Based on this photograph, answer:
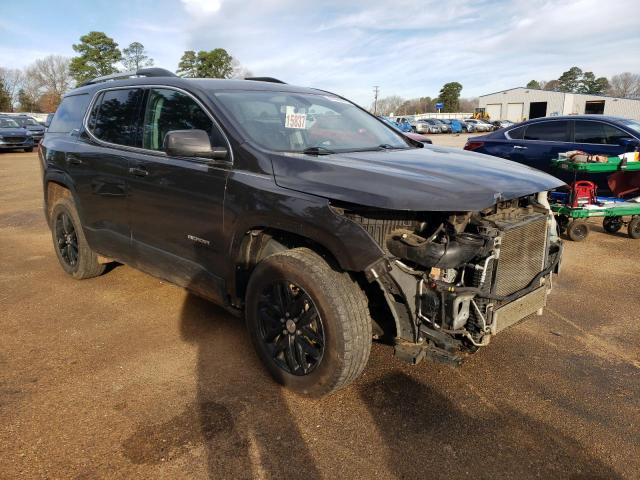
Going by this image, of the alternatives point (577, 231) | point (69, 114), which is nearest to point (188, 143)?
point (69, 114)

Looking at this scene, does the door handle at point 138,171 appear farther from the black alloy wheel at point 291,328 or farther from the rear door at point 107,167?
the black alloy wheel at point 291,328

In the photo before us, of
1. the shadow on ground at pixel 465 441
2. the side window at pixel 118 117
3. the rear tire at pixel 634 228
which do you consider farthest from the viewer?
the rear tire at pixel 634 228

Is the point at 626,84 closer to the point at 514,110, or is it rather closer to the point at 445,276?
the point at 514,110

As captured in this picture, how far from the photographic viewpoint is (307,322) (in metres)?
2.91

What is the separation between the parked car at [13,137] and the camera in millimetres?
22484

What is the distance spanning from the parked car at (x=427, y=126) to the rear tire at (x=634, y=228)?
42.2 m

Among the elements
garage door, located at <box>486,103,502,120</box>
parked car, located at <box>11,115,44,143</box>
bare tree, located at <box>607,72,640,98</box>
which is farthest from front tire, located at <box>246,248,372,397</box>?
bare tree, located at <box>607,72,640,98</box>

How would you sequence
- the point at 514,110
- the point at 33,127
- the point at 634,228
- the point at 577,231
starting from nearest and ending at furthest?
the point at 577,231 < the point at 634,228 < the point at 33,127 < the point at 514,110

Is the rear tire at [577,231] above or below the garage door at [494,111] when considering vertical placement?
below

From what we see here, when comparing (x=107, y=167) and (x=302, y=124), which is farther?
(x=107, y=167)

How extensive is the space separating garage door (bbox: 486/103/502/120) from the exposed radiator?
76.2m

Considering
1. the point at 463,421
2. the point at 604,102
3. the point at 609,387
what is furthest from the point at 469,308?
the point at 604,102

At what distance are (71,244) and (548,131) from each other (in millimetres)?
7496

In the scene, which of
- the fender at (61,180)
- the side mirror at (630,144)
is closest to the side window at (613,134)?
the side mirror at (630,144)
